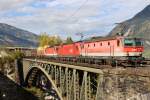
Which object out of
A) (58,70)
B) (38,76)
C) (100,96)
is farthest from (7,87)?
(100,96)

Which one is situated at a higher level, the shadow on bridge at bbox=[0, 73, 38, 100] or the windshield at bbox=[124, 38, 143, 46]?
the windshield at bbox=[124, 38, 143, 46]

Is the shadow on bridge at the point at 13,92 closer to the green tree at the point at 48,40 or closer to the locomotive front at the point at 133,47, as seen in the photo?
the locomotive front at the point at 133,47

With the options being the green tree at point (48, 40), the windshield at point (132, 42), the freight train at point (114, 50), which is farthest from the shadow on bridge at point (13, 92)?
the green tree at point (48, 40)

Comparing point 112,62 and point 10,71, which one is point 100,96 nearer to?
point 112,62

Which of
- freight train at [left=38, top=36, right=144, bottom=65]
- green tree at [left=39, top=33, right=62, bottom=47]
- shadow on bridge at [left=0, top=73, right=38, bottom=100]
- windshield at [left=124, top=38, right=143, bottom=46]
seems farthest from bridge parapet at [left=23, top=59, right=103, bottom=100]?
green tree at [left=39, top=33, right=62, bottom=47]

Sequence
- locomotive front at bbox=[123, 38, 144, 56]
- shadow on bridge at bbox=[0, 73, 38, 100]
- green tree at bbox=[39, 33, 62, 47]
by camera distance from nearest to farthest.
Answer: locomotive front at bbox=[123, 38, 144, 56], shadow on bridge at bbox=[0, 73, 38, 100], green tree at bbox=[39, 33, 62, 47]

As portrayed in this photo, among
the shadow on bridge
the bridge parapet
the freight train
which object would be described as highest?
the freight train

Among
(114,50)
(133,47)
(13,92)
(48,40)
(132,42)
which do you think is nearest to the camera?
(133,47)

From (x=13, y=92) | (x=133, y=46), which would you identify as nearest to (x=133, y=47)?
(x=133, y=46)

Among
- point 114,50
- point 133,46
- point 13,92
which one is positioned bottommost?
point 13,92

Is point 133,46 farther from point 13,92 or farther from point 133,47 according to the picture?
point 13,92

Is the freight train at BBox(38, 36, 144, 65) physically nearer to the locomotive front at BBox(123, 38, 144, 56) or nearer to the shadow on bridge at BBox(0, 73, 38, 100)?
the locomotive front at BBox(123, 38, 144, 56)

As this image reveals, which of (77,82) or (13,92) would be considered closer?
(77,82)

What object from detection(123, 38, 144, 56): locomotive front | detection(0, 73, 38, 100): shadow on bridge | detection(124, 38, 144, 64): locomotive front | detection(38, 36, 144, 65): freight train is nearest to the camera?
detection(38, 36, 144, 65): freight train
